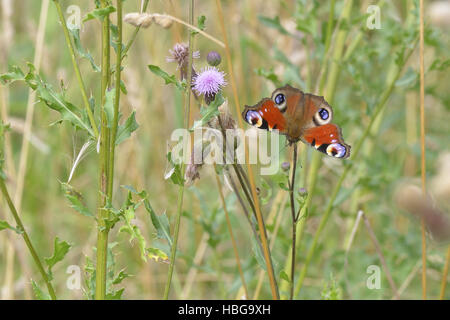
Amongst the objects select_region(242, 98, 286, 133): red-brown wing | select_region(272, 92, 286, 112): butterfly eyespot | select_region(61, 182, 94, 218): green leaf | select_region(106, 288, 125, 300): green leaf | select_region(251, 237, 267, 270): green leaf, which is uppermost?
select_region(272, 92, 286, 112): butterfly eyespot

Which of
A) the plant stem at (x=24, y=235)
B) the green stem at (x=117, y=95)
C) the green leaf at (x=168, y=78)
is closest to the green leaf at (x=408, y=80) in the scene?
the green leaf at (x=168, y=78)

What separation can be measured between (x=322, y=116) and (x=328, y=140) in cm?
9

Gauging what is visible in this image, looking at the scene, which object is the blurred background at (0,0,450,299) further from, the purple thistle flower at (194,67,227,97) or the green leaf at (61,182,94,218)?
the green leaf at (61,182,94,218)

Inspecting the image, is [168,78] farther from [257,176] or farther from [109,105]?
[257,176]

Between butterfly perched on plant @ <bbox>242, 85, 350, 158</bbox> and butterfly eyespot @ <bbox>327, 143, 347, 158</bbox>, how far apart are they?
0.04m

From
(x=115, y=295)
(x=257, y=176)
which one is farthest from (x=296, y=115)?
(x=257, y=176)

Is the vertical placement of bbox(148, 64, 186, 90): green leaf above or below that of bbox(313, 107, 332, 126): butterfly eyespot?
above

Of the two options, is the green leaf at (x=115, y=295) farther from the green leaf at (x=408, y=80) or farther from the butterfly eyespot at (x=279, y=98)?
the green leaf at (x=408, y=80)

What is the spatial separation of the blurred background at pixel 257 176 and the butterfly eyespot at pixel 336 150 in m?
0.68

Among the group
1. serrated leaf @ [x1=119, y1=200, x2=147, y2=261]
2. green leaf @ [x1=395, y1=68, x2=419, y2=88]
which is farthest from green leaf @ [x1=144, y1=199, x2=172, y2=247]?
green leaf @ [x1=395, y1=68, x2=419, y2=88]

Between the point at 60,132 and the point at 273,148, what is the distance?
181cm

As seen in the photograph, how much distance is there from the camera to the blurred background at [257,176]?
91.3 inches

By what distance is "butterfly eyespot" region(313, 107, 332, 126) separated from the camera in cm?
148
